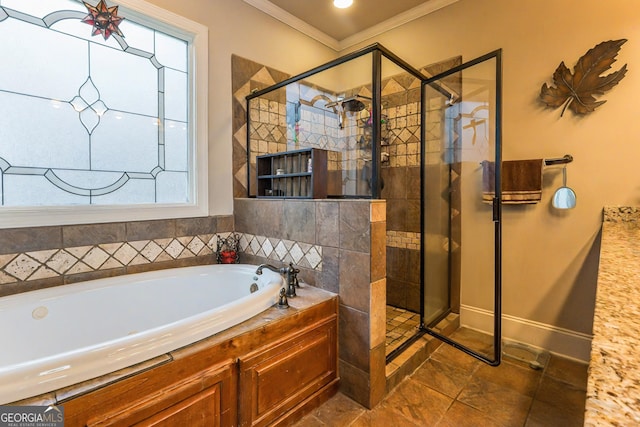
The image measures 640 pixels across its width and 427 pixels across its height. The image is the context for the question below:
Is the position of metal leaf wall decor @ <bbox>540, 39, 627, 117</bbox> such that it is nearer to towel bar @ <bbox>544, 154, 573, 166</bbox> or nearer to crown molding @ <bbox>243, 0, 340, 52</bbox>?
towel bar @ <bbox>544, 154, 573, 166</bbox>

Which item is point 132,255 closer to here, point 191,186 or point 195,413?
point 191,186

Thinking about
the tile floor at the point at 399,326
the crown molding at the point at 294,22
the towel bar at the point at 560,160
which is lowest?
the tile floor at the point at 399,326

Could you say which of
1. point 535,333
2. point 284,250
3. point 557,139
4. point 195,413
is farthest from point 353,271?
point 557,139

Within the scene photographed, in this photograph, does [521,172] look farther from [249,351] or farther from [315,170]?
[249,351]

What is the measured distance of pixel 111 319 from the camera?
177 cm

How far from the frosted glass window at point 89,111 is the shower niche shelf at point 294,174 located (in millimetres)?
560

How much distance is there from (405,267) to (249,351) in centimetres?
182

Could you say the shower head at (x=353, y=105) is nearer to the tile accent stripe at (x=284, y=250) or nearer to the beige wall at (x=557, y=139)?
the beige wall at (x=557, y=139)

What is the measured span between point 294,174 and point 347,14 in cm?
181

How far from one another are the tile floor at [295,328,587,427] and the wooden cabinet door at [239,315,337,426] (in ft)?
0.50

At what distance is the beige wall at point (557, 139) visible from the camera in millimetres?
Answer: 1821

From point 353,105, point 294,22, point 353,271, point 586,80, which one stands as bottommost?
point 353,271

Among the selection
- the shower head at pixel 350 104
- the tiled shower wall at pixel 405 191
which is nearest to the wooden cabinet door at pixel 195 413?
the tiled shower wall at pixel 405 191

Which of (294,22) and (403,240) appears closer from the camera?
(403,240)
